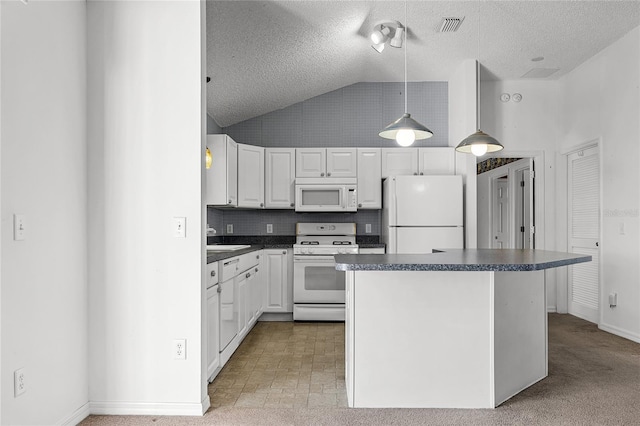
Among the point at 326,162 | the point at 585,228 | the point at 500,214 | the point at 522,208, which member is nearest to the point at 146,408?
the point at 326,162

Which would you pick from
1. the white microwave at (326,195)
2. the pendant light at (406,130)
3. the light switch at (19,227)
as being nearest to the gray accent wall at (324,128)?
the white microwave at (326,195)

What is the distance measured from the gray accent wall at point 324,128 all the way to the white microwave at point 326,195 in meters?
0.44

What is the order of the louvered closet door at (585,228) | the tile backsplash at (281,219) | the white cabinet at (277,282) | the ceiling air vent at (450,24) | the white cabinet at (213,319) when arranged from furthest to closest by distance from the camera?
the tile backsplash at (281,219) < the white cabinet at (277,282) < the louvered closet door at (585,228) < the ceiling air vent at (450,24) < the white cabinet at (213,319)

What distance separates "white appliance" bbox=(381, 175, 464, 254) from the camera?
4.95m

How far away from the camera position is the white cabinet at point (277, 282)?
17.3 feet

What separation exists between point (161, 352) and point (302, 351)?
154 cm

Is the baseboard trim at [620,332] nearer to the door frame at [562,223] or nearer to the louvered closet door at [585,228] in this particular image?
the louvered closet door at [585,228]

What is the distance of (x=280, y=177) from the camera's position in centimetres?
546

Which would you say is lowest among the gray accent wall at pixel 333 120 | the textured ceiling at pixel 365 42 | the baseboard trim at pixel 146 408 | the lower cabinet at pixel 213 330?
the baseboard trim at pixel 146 408

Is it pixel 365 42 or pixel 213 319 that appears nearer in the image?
pixel 213 319

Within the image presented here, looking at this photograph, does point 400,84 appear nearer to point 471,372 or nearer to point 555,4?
point 555,4

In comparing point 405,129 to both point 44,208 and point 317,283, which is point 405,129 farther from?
point 317,283

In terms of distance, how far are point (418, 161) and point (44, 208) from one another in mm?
4021

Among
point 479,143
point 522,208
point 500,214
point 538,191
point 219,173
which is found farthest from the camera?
point 500,214
